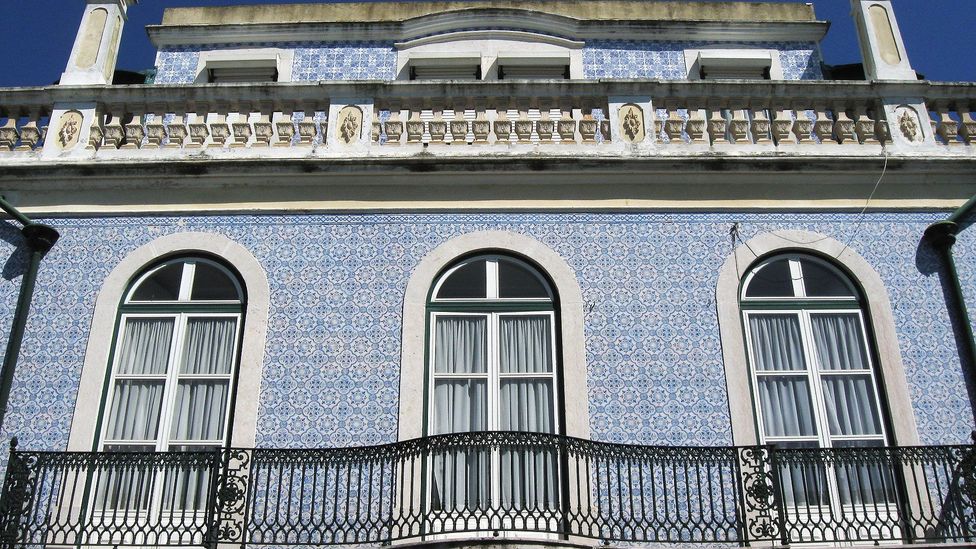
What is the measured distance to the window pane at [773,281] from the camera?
29.7 ft

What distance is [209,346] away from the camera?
8883 mm

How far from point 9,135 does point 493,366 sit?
518 cm

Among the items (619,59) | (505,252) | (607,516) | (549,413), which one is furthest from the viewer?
(619,59)

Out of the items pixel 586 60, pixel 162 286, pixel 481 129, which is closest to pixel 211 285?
pixel 162 286

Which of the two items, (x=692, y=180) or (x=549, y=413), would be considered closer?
(x=549, y=413)

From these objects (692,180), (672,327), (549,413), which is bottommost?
(549,413)

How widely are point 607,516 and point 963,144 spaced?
5.01 m

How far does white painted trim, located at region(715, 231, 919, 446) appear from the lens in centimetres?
834

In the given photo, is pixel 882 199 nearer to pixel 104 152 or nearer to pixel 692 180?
pixel 692 180

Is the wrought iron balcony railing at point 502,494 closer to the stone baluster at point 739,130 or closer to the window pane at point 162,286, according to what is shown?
the window pane at point 162,286

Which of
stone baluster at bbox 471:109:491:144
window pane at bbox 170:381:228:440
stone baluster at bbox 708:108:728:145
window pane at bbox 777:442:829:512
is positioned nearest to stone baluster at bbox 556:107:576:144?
stone baluster at bbox 471:109:491:144

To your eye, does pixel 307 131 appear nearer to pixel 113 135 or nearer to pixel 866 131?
pixel 113 135

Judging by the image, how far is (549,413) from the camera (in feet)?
27.9

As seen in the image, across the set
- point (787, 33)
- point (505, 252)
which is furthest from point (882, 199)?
point (787, 33)
